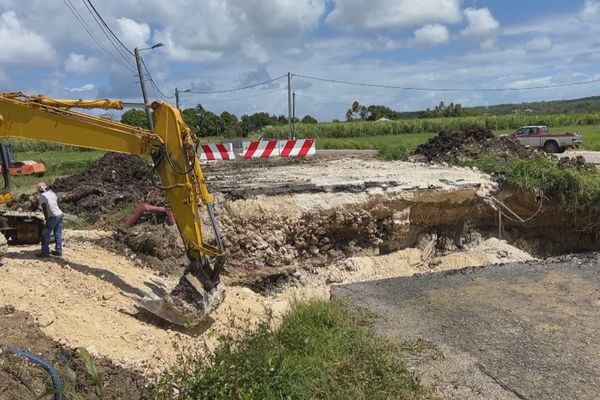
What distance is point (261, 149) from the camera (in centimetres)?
1705

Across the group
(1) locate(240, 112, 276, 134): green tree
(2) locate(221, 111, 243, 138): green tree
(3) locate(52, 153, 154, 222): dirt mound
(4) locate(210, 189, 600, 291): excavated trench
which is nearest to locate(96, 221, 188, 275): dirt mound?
(4) locate(210, 189, 600, 291): excavated trench

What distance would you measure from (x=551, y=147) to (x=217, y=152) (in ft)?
66.8

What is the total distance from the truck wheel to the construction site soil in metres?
18.1

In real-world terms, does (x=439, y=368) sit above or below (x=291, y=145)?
below

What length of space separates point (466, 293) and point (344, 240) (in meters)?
3.93

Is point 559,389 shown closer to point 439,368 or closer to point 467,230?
point 439,368

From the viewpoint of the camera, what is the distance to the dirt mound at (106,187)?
47.5 feet

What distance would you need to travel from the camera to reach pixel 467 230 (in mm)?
12719

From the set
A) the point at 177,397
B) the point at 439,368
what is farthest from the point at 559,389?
the point at 177,397

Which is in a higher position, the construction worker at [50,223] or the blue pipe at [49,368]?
the construction worker at [50,223]

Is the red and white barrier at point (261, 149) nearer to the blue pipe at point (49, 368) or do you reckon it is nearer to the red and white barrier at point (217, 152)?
the red and white barrier at point (217, 152)

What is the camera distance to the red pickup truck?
94.2ft

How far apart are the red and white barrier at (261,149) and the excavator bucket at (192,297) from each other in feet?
30.9

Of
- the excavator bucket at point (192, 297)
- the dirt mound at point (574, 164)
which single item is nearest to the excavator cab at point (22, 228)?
the excavator bucket at point (192, 297)
